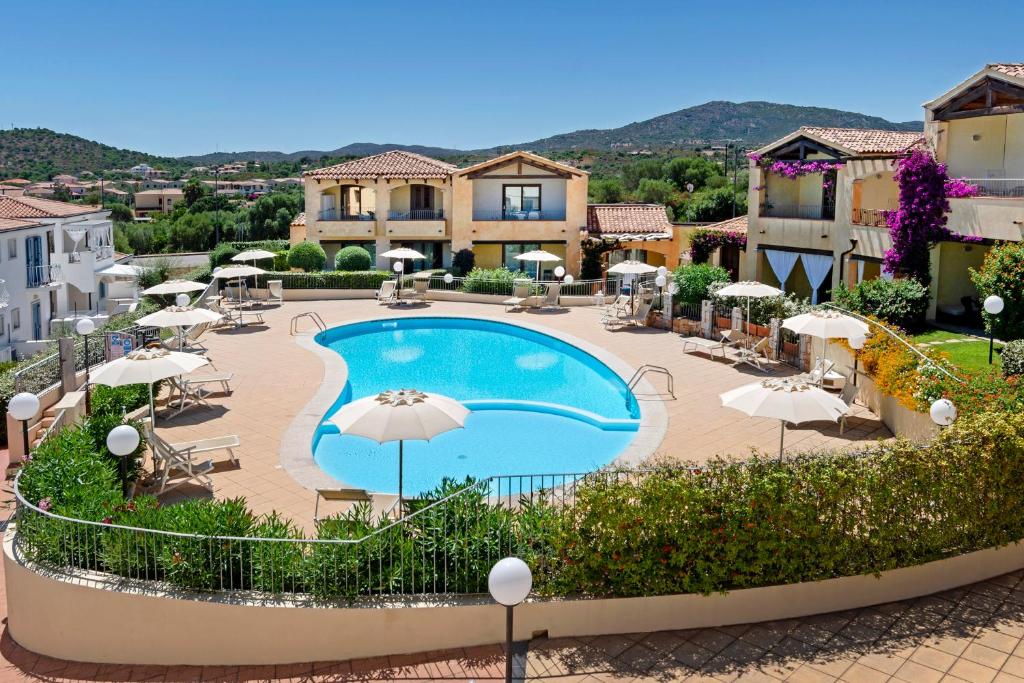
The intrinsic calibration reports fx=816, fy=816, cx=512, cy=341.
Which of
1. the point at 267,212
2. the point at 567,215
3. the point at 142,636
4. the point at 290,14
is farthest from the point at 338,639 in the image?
the point at 267,212

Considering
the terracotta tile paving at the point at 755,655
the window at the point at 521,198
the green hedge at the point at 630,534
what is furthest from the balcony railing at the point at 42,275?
the green hedge at the point at 630,534

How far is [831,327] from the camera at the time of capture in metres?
15.0

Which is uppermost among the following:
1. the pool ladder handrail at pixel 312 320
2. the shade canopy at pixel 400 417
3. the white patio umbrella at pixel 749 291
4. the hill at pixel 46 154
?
the hill at pixel 46 154

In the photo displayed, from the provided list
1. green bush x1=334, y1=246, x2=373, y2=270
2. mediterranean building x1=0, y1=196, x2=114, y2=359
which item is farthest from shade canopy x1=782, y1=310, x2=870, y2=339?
mediterranean building x1=0, y1=196, x2=114, y2=359

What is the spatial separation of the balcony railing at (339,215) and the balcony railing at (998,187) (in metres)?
26.0

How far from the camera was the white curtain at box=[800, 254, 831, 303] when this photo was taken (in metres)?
29.1

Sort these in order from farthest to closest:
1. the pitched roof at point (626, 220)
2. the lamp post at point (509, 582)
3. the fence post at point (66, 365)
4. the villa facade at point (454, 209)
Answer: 1. the pitched roof at point (626, 220)
2. the villa facade at point (454, 209)
3. the fence post at point (66, 365)
4. the lamp post at point (509, 582)

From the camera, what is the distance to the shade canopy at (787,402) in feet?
35.9

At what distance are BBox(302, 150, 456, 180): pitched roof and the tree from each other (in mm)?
32019

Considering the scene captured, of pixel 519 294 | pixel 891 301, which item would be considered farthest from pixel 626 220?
pixel 891 301

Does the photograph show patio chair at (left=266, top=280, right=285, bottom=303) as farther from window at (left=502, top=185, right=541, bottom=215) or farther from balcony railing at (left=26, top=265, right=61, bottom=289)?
window at (left=502, top=185, right=541, bottom=215)

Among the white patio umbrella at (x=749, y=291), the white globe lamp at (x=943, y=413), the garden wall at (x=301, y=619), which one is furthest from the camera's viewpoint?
the white patio umbrella at (x=749, y=291)

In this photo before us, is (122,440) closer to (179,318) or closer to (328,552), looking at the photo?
(328,552)

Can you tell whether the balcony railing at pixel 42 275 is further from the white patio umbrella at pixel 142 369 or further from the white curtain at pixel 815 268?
the white curtain at pixel 815 268
